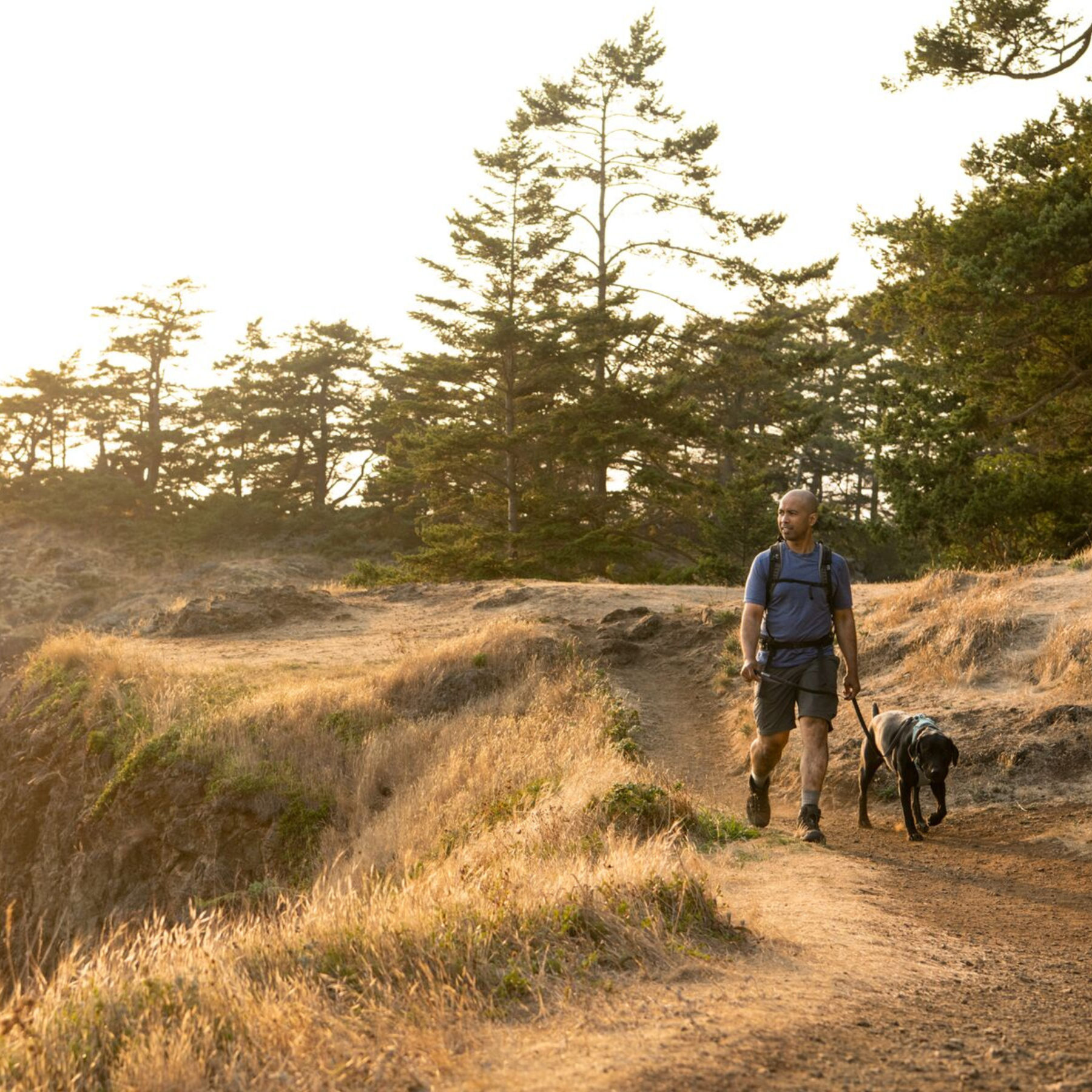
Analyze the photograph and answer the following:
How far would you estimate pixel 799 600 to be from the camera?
6.91 metres

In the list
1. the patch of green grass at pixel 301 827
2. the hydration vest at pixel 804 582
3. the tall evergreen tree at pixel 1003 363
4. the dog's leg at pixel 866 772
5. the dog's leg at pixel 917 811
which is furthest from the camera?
the tall evergreen tree at pixel 1003 363

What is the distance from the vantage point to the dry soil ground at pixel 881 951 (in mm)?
3137

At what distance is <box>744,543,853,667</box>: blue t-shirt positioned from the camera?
688cm

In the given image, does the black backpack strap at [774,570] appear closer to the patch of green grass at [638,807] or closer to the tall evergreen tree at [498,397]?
the patch of green grass at [638,807]

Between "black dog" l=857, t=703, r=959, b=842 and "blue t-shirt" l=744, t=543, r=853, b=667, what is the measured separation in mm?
994

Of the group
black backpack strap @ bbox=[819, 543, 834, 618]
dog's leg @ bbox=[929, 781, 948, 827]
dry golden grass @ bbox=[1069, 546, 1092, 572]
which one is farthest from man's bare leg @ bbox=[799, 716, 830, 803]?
dry golden grass @ bbox=[1069, 546, 1092, 572]

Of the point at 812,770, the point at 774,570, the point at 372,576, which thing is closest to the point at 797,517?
the point at 774,570

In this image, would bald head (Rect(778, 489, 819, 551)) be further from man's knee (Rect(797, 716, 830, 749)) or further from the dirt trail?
the dirt trail

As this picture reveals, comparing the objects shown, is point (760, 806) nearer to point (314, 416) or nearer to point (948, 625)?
point (948, 625)

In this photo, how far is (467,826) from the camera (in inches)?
320

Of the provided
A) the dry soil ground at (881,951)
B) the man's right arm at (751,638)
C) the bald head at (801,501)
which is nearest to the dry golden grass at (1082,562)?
the dry soil ground at (881,951)

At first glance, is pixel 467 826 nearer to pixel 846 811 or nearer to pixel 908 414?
pixel 846 811

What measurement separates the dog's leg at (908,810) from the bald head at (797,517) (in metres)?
1.83

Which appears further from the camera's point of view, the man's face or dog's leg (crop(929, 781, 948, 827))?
dog's leg (crop(929, 781, 948, 827))
